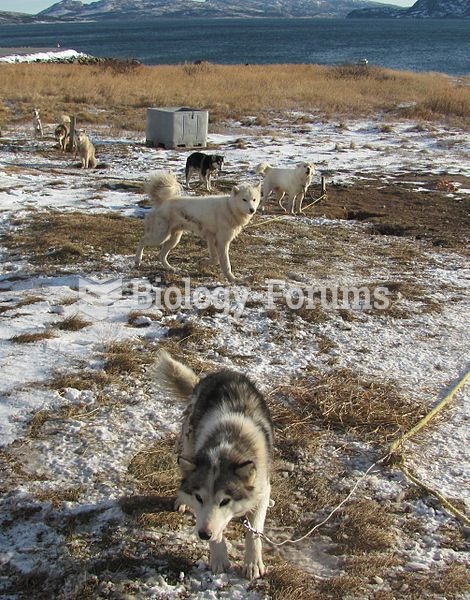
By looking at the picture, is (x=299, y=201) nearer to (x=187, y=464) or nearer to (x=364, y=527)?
(x=364, y=527)

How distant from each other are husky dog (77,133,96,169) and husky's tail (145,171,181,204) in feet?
23.8

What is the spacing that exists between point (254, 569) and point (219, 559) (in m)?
0.19

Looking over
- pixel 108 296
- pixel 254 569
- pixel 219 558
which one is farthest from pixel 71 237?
pixel 254 569

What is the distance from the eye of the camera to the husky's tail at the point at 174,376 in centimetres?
400

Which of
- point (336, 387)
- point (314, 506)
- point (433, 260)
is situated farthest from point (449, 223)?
point (314, 506)

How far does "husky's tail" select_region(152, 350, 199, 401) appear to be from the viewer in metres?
4.00

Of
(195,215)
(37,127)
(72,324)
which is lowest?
(37,127)

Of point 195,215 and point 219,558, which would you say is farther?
point 195,215

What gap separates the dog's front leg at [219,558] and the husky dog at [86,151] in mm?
12511

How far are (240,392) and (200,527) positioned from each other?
3.17 ft

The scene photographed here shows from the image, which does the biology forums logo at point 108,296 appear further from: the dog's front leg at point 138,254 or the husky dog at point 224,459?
the husky dog at point 224,459

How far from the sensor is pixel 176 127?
17.1 m

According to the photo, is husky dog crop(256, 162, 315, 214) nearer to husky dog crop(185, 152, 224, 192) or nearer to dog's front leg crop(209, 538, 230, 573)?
husky dog crop(185, 152, 224, 192)

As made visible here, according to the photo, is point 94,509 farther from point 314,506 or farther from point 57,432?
point 314,506
